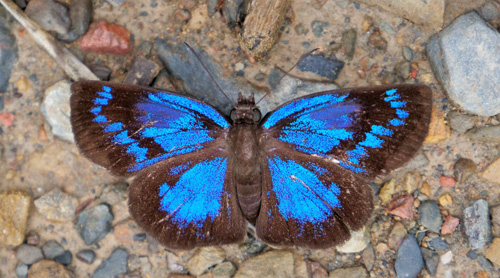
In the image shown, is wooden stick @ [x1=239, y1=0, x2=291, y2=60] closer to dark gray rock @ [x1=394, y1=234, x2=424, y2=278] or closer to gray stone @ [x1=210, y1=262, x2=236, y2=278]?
gray stone @ [x1=210, y1=262, x2=236, y2=278]

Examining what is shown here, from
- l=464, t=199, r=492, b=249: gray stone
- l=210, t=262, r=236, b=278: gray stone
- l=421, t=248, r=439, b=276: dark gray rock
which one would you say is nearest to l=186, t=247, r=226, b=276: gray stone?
l=210, t=262, r=236, b=278: gray stone

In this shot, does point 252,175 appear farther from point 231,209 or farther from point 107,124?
point 107,124

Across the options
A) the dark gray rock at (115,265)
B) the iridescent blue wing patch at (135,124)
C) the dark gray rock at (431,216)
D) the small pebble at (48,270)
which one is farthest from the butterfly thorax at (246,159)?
the small pebble at (48,270)

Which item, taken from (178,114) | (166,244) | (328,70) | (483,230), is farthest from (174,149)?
(483,230)

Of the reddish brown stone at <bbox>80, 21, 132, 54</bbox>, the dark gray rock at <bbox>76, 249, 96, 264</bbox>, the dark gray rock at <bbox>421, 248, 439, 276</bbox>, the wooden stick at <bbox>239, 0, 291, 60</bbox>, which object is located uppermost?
the reddish brown stone at <bbox>80, 21, 132, 54</bbox>

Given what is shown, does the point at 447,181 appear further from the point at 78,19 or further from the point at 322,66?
the point at 78,19

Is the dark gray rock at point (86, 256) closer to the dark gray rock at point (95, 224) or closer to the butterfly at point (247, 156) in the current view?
the dark gray rock at point (95, 224)
